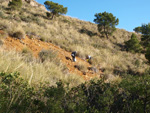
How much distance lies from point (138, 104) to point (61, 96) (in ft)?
4.69

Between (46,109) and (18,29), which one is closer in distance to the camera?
(46,109)

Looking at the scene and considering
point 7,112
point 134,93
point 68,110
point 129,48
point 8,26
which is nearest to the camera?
point 7,112

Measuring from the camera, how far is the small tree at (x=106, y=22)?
2550 cm

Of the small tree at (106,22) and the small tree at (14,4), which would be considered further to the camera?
the small tree at (106,22)

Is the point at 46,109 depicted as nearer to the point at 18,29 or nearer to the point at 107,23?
the point at 18,29

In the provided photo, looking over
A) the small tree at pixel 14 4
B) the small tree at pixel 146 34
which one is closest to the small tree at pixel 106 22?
the small tree at pixel 146 34

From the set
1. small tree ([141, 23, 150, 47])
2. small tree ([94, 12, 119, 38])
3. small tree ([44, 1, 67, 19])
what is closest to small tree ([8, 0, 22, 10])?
small tree ([44, 1, 67, 19])

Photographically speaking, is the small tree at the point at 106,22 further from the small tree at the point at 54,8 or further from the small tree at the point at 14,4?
the small tree at the point at 14,4

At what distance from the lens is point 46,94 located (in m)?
2.44

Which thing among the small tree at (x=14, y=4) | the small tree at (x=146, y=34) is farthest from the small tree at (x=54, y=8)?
the small tree at (x=146, y=34)

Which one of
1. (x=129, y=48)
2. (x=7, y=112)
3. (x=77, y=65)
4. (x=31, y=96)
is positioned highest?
(x=129, y=48)

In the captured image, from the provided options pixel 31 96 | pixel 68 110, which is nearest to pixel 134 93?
pixel 68 110

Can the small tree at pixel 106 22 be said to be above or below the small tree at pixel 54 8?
below

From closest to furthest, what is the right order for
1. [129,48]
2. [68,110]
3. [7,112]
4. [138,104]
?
[7,112]
[68,110]
[138,104]
[129,48]
